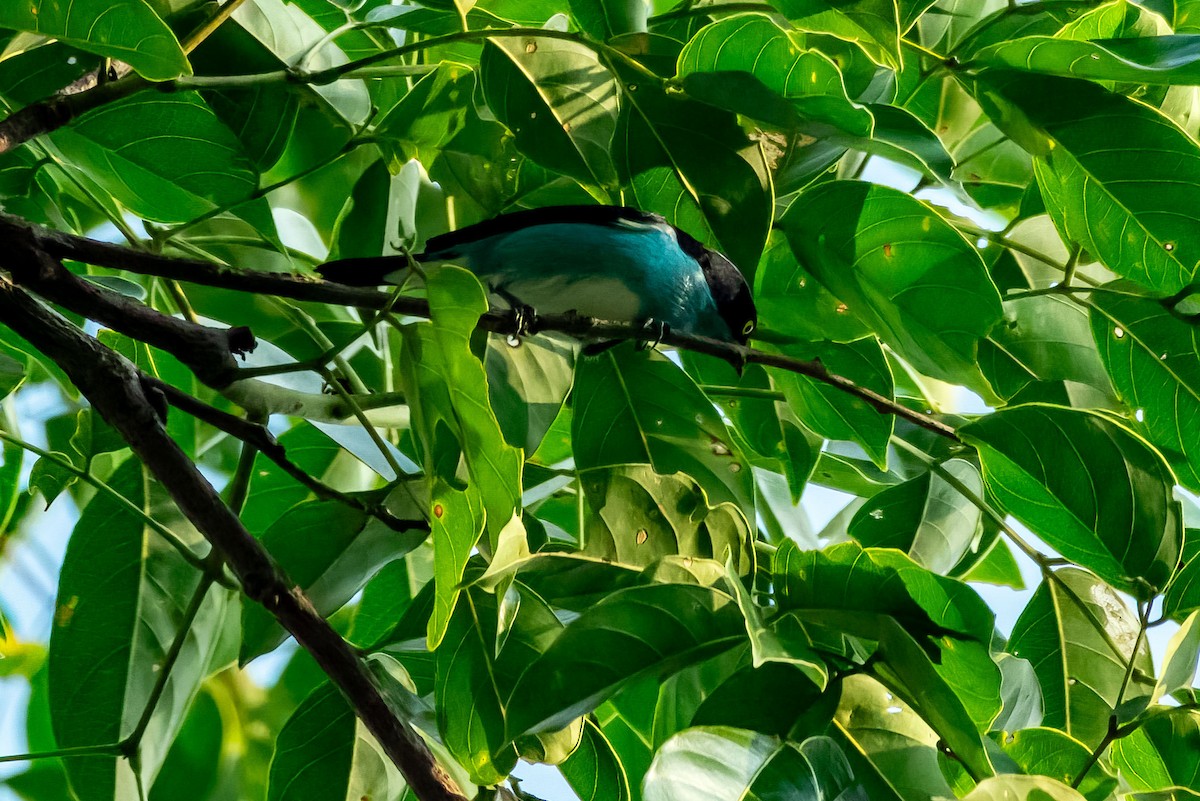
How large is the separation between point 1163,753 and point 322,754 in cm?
130

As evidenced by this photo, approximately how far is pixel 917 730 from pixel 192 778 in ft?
5.22

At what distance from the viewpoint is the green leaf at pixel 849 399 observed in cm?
204

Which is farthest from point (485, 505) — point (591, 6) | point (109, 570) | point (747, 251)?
point (109, 570)

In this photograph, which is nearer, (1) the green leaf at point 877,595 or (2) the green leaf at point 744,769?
(2) the green leaf at point 744,769

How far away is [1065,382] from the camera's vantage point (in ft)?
7.10

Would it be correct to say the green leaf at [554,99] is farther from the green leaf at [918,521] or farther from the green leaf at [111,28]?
the green leaf at [918,521]

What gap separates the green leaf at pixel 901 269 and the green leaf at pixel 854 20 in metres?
0.23

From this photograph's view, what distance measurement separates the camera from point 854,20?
1.64 metres

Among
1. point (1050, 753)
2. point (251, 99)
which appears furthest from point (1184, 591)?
point (251, 99)

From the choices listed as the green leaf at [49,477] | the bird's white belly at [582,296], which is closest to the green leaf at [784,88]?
the green leaf at [49,477]

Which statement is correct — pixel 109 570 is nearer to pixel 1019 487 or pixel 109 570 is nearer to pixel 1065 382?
pixel 1019 487

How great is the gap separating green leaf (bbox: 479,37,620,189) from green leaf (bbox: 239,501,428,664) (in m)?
0.66

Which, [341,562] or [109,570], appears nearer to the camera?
[341,562]

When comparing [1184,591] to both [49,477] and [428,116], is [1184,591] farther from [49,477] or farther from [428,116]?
[49,477]
